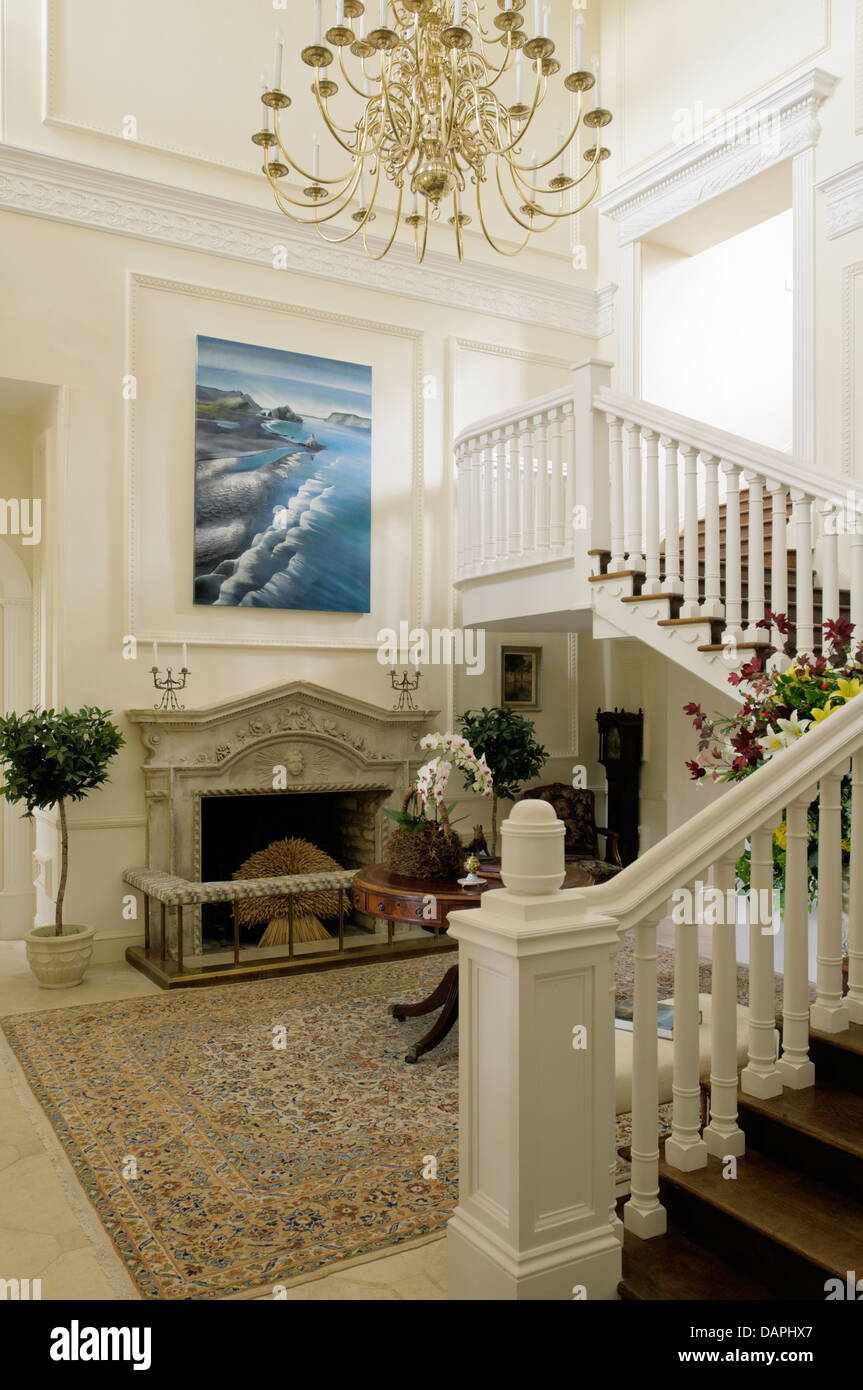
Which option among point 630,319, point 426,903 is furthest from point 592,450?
point 426,903

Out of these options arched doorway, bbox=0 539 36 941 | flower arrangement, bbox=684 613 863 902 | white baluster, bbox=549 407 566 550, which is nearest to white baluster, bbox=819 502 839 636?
flower arrangement, bbox=684 613 863 902

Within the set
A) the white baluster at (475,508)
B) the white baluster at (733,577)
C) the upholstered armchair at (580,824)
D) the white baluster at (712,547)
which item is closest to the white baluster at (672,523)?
the white baluster at (712,547)

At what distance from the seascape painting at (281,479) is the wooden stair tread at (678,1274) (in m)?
5.08

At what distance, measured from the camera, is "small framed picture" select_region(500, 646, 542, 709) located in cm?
789

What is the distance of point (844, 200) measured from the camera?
6340 millimetres

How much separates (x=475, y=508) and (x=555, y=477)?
43.6 inches

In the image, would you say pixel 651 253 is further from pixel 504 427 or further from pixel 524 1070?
pixel 524 1070

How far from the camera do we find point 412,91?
4039 mm

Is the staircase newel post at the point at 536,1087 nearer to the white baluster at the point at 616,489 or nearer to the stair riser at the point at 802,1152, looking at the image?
the stair riser at the point at 802,1152

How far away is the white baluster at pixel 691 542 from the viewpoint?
507cm

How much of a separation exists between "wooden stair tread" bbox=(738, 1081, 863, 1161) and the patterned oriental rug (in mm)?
1099

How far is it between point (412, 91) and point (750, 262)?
18.3ft

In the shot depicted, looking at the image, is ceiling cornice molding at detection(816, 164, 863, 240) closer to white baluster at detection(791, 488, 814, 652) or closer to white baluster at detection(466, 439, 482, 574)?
white baluster at detection(466, 439, 482, 574)
